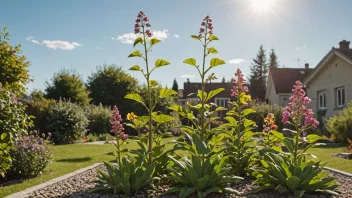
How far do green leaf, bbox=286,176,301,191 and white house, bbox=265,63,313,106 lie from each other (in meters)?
26.1

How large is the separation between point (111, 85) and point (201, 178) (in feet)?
75.0

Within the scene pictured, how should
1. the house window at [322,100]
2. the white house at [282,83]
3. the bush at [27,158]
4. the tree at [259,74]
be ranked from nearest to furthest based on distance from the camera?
1. the bush at [27,158]
2. the house window at [322,100]
3. the white house at [282,83]
4. the tree at [259,74]

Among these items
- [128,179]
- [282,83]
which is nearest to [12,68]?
[128,179]

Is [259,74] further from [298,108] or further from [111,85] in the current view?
[298,108]

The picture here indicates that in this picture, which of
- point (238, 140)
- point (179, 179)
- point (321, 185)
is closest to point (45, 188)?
point (179, 179)

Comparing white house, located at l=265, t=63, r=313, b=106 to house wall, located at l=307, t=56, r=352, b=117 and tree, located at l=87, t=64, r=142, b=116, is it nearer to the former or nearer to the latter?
house wall, located at l=307, t=56, r=352, b=117

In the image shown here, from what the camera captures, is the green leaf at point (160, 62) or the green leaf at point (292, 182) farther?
the green leaf at point (160, 62)

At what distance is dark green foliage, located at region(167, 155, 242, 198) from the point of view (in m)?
Answer: 4.25

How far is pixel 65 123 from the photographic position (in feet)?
51.1

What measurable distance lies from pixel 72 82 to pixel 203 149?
65.1ft

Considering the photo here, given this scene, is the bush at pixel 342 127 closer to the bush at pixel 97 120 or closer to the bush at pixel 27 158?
the bush at pixel 27 158

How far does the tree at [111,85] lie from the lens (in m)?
26.0

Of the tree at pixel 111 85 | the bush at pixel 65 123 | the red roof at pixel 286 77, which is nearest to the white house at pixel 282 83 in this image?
the red roof at pixel 286 77

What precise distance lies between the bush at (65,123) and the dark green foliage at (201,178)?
39.1 feet
